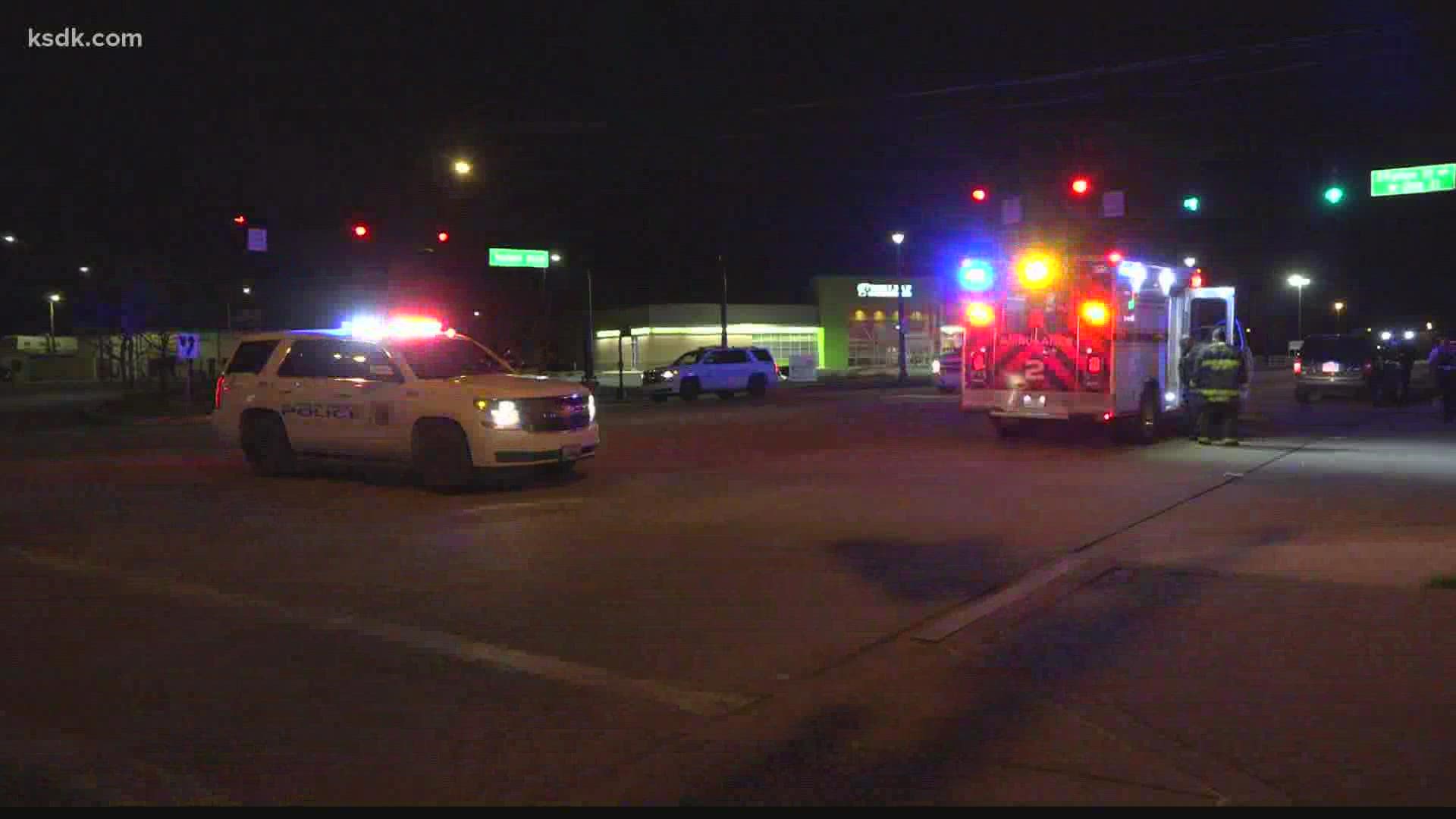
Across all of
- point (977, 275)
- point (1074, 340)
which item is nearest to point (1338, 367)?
point (1074, 340)

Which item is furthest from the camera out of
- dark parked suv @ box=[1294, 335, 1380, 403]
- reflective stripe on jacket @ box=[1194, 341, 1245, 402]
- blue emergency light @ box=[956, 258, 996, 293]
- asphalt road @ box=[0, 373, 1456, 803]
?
dark parked suv @ box=[1294, 335, 1380, 403]

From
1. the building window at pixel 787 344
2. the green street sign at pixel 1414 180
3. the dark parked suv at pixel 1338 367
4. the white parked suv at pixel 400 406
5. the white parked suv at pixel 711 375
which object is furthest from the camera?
the building window at pixel 787 344

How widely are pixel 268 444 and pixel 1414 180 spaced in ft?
85.6

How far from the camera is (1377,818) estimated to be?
14.8 feet

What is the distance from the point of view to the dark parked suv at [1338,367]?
29094mm

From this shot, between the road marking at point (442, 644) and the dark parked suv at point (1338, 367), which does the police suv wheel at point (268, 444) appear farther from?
the dark parked suv at point (1338, 367)

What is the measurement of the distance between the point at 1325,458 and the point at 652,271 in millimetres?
57816

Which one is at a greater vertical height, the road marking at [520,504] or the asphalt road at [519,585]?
the road marking at [520,504]

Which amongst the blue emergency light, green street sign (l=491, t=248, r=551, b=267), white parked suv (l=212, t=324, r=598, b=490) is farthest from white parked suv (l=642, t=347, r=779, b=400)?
white parked suv (l=212, t=324, r=598, b=490)

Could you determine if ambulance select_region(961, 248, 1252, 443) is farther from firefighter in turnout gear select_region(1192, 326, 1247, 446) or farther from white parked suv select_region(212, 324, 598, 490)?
white parked suv select_region(212, 324, 598, 490)

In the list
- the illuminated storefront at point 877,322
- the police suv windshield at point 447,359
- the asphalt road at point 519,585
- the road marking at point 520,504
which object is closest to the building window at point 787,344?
the illuminated storefront at point 877,322

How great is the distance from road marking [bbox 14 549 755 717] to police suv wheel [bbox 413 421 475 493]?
14.7ft

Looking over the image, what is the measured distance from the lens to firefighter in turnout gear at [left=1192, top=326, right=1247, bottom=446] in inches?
729

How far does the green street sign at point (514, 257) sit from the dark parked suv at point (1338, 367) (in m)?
28.9
